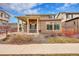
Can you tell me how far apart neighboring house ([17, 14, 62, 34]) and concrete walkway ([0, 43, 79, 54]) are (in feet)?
0.87

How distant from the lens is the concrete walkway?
6316mm

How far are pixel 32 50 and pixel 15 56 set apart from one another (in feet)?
1.06

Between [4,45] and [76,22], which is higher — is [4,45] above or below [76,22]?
below

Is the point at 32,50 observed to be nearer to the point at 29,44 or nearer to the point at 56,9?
the point at 29,44

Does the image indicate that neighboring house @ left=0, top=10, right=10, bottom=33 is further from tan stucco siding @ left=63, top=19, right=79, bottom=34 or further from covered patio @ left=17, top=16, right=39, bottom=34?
tan stucco siding @ left=63, top=19, right=79, bottom=34

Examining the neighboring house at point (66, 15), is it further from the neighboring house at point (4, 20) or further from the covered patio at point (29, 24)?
the neighboring house at point (4, 20)

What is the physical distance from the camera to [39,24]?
6.38 metres

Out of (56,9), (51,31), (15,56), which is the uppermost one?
(56,9)

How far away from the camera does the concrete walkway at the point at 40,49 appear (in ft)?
20.7

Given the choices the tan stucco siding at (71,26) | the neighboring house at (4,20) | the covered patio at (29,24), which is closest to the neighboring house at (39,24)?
the covered patio at (29,24)

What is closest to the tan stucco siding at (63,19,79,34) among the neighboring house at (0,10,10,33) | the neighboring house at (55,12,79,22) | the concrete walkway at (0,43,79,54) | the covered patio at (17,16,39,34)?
the neighboring house at (55,12,79,22)

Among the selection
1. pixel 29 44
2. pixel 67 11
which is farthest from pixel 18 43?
pixel 67 11

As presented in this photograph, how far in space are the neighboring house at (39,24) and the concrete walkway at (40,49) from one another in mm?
264

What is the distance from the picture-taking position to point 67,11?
6.34 metres
